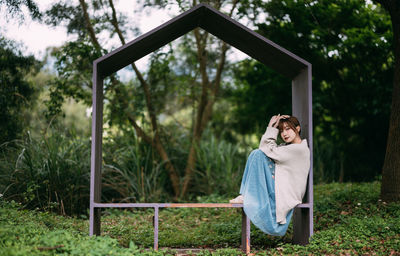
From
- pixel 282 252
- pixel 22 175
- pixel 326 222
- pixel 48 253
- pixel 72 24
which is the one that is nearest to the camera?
pixel 48 253

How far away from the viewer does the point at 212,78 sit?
10625 mm

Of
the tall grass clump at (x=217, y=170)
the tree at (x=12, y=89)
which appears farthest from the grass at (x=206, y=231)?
the tree at (x=12, y=89)

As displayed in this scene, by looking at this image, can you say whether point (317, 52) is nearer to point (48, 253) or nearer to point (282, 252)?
point (282, 252)

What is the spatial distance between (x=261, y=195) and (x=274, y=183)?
222 mm

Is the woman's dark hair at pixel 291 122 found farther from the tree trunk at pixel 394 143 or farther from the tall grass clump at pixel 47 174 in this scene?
the tall grass clump at pixel 47 174

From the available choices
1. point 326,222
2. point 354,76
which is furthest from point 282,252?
point 354,76

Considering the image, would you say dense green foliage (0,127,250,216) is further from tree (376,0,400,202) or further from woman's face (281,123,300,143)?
woman's face (281,123,300,143)

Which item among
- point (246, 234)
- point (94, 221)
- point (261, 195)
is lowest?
point (246, 234)

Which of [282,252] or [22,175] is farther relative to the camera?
[22,175]

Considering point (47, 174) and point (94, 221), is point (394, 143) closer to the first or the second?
point (94, 221)

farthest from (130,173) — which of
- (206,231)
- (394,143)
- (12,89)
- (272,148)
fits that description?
(394,143)

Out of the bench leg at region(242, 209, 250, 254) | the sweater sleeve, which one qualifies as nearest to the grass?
the bench leg at region(242, 209, 250, 254)

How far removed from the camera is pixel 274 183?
4363 mm

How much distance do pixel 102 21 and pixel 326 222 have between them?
5.21 m
